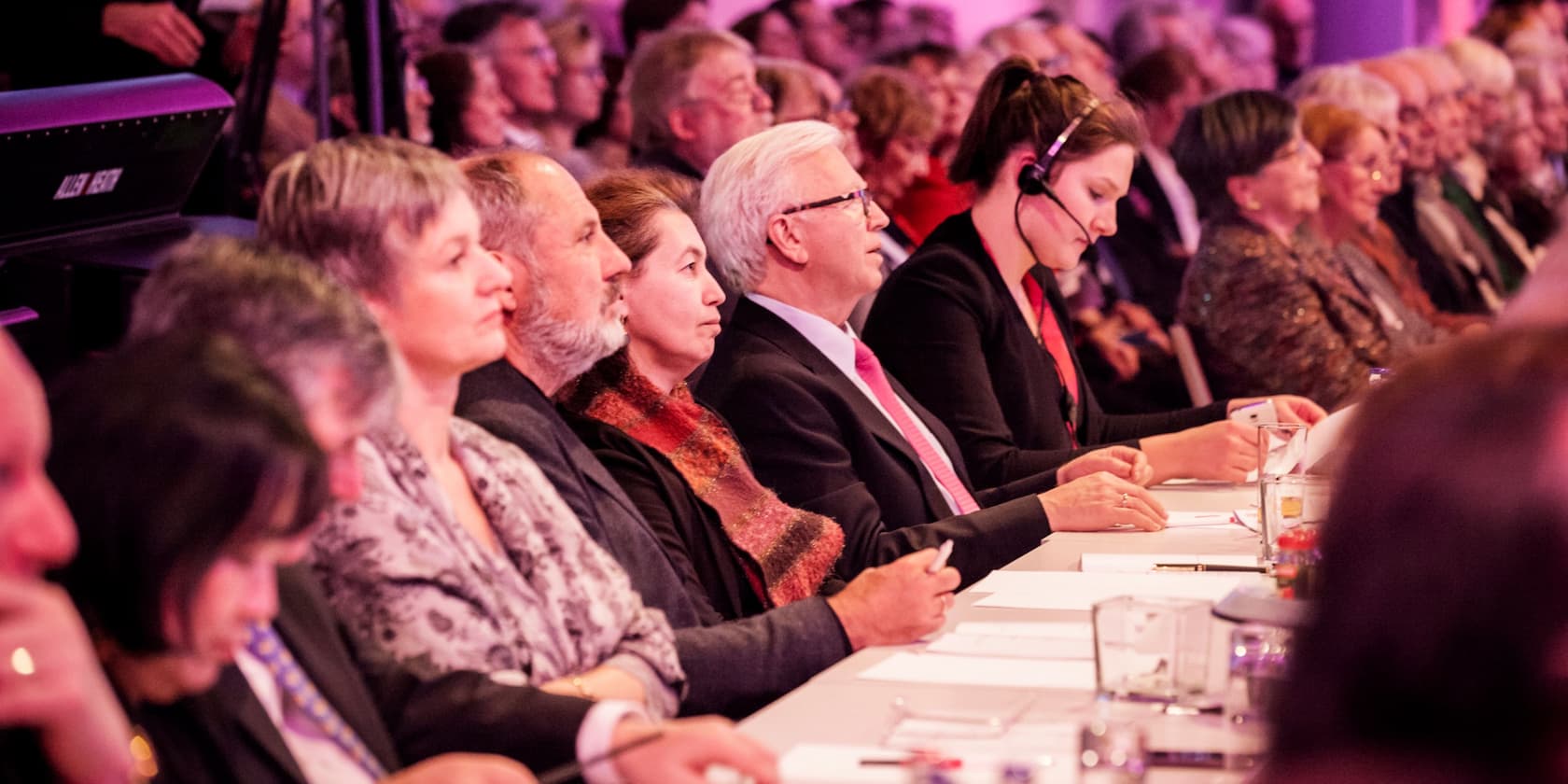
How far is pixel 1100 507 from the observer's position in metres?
3.08

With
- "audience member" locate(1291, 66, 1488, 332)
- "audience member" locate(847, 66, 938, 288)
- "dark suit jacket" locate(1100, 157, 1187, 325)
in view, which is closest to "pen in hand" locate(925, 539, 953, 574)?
"audience member" locate(847, 66, 938, 288)

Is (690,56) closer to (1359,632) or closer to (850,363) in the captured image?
(850,363)

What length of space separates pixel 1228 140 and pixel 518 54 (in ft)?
7.62

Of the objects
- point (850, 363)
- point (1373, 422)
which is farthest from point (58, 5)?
point (1373, 422)

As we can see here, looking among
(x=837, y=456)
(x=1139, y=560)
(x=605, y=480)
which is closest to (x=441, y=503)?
(x=605, y=480)

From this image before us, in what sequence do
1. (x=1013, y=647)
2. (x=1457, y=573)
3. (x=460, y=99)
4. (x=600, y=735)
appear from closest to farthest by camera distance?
(x=1457, y=573), (x=600, y=735), (x=1013, y=647), (x=460, y=99)

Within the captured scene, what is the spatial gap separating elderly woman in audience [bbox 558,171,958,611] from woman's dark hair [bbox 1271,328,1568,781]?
1707 millimetres

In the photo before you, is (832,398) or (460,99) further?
(460,99)

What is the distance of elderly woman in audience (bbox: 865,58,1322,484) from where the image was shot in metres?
3.62

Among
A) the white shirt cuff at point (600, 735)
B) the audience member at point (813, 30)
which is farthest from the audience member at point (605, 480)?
the audience member at point (813, 30)

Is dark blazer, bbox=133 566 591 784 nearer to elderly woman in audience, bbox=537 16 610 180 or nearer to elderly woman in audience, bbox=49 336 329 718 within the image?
elderly woman in audience, bbox=49 336 329 718

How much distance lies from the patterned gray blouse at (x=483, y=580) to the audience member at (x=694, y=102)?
2.80 metres

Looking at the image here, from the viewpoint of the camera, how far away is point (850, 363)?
3160 millimetres

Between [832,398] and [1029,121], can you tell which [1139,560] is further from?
[1029,121]
